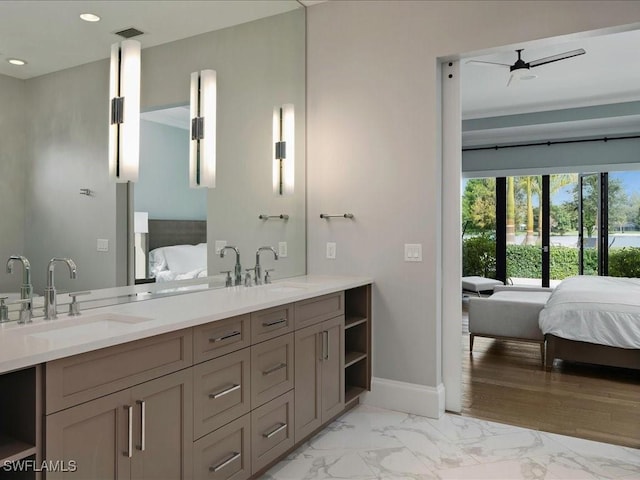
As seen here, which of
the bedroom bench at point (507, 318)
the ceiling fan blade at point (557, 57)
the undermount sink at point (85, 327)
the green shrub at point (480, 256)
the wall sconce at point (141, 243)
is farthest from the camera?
the green shrub at point (480, 256)

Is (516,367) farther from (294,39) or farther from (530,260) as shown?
(530,260)

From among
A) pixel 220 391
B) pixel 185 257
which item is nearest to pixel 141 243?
pixel 185 257

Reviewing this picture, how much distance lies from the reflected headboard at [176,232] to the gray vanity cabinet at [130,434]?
87 cm

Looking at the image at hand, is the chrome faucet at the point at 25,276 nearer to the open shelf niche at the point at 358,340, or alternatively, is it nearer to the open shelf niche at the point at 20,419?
the open shelf niche at the point at 20,419

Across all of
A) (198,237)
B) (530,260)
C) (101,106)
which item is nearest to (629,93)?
(530,260)

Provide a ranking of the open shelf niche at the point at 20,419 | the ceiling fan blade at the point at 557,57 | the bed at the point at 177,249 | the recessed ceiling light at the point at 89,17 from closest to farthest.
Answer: the open shelf niche at the point at 20,419 < the recessed ceiling light at the point at 89,17 < the bed at the point at 177,249 < the ceiling fan blade at the point at 557,57

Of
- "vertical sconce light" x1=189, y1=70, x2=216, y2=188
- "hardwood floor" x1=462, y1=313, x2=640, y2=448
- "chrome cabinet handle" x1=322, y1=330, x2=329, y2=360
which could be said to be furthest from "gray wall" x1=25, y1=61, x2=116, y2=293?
"hardwood floor" x1=462, y1=313, x2=640, y2=448

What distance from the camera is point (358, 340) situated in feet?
11.0

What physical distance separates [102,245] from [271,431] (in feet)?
3.83

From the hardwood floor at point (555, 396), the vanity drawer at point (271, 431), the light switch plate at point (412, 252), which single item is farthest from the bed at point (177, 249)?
the hardwood floor at point (555, 396)

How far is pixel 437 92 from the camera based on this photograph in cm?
315

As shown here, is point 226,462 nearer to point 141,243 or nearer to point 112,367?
point 112,367

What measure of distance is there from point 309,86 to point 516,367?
2.97 meters

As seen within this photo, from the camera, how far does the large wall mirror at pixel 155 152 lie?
193 centimetres
